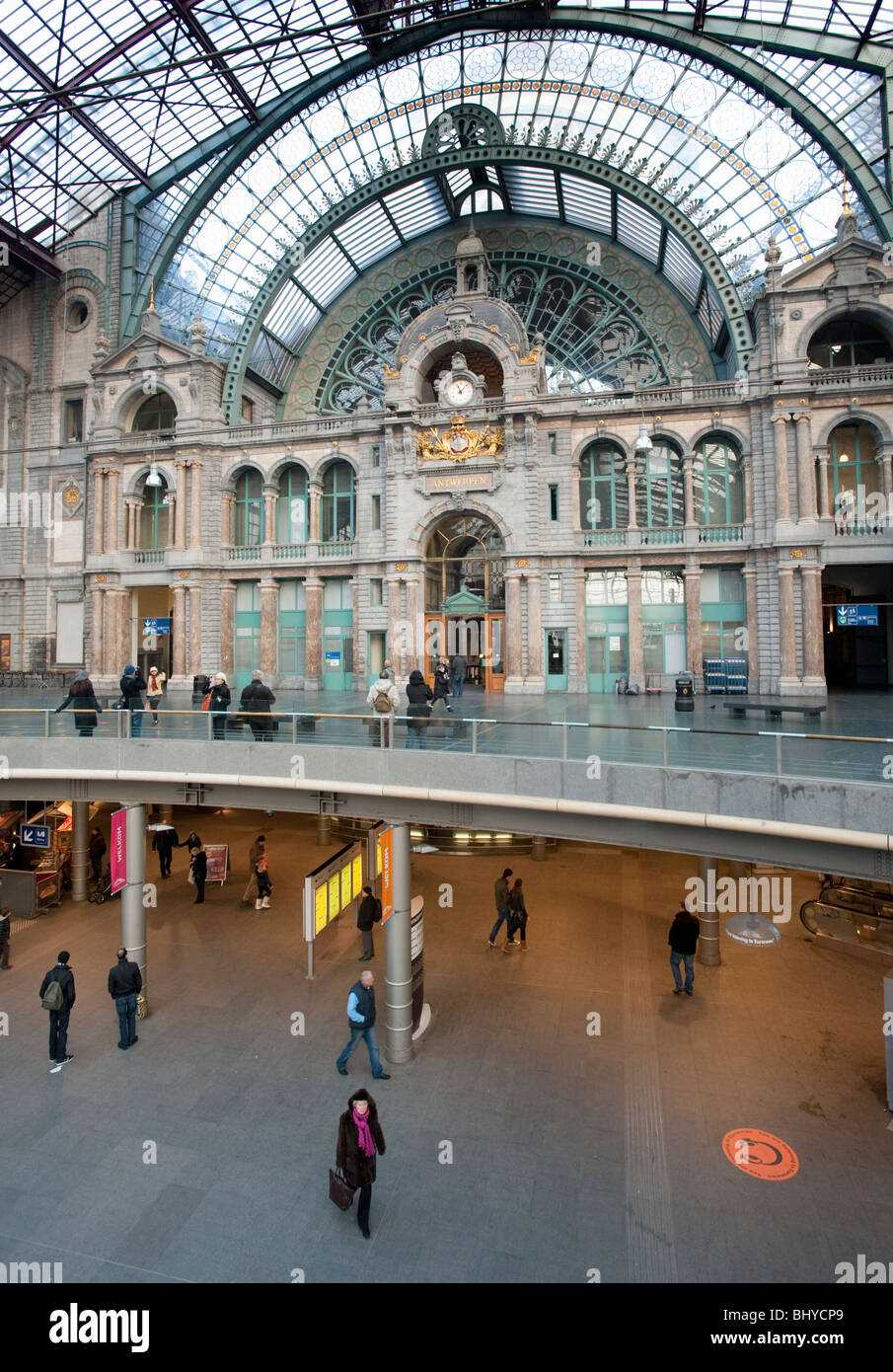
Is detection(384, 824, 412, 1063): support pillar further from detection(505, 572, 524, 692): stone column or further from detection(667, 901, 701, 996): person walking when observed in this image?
detection(505, 572, 524, 692): stone column

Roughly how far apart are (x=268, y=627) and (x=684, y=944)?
89.8ft

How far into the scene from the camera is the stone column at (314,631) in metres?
34.6

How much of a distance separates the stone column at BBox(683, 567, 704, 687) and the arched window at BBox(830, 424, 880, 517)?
20.3ft

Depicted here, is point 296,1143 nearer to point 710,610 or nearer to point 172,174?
point 710,610

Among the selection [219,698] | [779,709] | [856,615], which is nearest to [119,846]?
[219,698]

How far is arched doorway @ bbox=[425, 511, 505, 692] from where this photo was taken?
108ft

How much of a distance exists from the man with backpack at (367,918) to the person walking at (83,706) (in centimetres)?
702

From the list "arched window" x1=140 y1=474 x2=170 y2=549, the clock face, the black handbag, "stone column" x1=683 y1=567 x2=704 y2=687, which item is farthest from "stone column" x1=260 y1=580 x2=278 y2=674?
the black handbag

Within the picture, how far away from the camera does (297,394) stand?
4353 cm

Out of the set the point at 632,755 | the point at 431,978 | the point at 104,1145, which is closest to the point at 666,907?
the point at 431,978

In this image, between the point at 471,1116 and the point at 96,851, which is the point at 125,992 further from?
the point at 96,851

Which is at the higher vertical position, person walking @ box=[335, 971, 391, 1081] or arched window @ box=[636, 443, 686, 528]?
arched window @ box=[636, 443, 686, 528]
